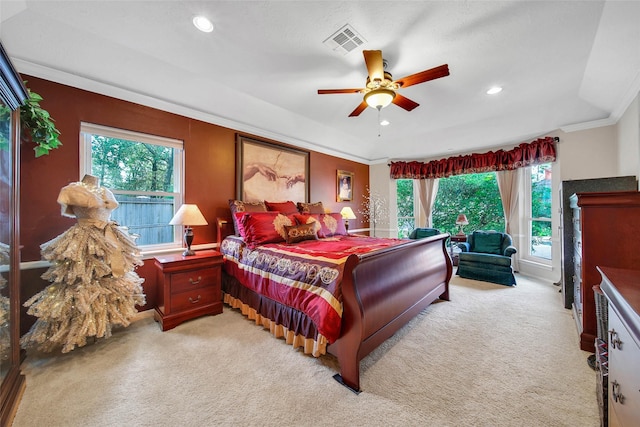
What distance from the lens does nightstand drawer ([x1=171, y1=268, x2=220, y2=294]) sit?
248 cm

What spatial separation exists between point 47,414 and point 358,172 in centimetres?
553

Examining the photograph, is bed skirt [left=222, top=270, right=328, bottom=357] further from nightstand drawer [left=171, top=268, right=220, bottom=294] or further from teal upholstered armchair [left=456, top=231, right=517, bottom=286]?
teal upholstered armchair [left=456, top=231, right=517, bottom=286]

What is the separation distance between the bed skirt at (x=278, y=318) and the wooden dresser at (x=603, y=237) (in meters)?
2.28

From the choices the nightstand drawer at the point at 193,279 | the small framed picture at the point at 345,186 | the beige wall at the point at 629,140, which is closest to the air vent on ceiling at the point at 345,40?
the nightstand drawer at the point at 193,279

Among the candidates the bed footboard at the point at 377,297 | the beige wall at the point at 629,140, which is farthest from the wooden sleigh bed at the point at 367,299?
the beige wall at the point at 629,140

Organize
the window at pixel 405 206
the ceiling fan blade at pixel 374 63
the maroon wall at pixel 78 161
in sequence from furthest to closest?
the window at pixel 405 206 < the maroon wall at pixel 78 161 < the ceiling fan blade at pixel 374 63

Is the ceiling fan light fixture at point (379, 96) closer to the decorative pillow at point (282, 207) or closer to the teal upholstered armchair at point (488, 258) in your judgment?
the decorative pillow at point (282, 207)

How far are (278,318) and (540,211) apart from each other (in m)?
4.92

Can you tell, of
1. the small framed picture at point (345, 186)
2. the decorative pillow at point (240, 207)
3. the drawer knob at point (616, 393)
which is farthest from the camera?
the small framed picture at point (345, 186)

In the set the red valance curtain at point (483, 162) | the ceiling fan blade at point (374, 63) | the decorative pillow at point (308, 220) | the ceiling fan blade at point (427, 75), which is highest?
the ceiling fan blade at point (374, 63)

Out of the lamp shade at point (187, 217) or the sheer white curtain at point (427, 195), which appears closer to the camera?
the lamp shade at point (187, 217)

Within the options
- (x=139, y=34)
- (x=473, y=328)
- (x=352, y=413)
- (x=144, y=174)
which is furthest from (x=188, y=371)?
(x=139, y=34)

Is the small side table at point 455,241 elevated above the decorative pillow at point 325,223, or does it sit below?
below

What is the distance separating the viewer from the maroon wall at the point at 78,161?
2.16 metres
